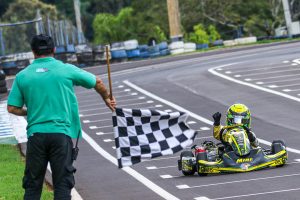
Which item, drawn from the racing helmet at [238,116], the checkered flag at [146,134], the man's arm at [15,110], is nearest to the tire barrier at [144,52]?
the racing helmet at [238,116]

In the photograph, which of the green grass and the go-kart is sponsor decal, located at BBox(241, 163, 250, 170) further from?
the green grass

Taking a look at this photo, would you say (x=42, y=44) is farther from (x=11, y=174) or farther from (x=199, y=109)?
(x=199, y=109)

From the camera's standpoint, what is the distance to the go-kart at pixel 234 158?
14281 millimetres

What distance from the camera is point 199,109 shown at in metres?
26.2

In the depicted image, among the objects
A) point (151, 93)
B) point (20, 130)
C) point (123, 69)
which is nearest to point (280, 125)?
point (20, 130)

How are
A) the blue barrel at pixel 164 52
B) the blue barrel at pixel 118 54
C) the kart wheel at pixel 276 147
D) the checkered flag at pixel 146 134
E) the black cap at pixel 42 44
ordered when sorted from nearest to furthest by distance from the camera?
the black cap at pixel 42 44 → the checkered flag at pixel 146 134 → the kart wheel at pixel 276 147 → the blue barrel at pixel 118 54 → the blue barrel at pixel 164 52

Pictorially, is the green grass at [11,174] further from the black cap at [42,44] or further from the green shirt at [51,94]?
the black cap at [42,44]

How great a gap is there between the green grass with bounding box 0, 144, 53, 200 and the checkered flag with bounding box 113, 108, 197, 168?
139 cm

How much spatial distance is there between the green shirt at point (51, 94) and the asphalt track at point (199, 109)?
3.43 metres

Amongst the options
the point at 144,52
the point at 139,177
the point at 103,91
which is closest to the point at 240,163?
the point at 139,177

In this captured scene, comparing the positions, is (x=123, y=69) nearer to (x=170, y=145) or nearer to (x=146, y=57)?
(x=146, y=57)

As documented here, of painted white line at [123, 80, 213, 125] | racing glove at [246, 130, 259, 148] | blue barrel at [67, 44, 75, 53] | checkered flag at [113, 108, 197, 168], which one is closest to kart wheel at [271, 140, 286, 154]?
racing glove at [246, 130, 259, 148]

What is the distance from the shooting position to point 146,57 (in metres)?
48.0

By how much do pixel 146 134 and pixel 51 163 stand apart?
287cm
